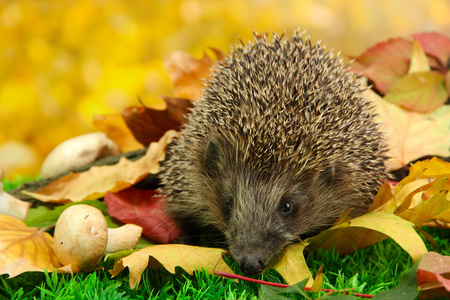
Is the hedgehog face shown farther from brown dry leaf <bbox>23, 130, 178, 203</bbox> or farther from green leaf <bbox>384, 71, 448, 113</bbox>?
green leaf <bbox>384, 71, 448, 113</bbox>

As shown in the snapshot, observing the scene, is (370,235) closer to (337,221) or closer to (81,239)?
(337,221)

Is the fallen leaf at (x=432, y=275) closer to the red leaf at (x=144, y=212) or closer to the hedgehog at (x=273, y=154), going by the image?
the hedgehog at (x=273, y=154)

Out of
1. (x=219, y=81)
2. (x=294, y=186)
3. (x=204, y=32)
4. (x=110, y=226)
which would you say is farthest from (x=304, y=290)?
(x=204, y=32)

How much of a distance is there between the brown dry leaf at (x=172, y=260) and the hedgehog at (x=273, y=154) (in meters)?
0.06

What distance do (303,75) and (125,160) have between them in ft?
2.59

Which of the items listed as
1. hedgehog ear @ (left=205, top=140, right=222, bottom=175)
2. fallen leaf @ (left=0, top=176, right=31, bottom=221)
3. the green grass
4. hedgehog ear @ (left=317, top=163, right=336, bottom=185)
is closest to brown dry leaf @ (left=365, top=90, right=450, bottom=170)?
hedgehog ear @ (left=317, top=163, right=336, bottom=185)

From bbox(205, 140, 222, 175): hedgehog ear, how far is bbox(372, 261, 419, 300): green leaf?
27.7 inches

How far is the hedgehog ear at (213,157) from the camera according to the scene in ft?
5.40

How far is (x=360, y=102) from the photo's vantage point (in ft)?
5.75

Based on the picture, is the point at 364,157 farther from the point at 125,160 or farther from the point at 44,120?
the point at 44,120

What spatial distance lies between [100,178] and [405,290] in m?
1.23

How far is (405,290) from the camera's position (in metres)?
1.14

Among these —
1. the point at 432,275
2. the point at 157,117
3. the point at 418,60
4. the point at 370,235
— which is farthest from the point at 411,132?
the point at 157,117

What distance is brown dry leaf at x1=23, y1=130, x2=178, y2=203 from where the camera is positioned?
1.88m
